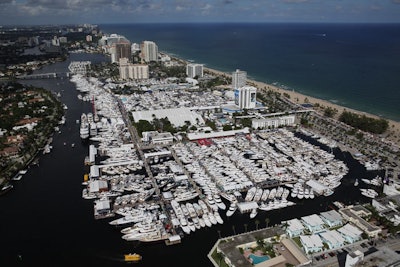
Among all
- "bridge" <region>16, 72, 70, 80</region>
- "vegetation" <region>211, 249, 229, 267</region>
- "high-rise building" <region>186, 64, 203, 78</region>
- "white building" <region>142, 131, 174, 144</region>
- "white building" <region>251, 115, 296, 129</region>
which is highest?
"high-rise building" <region>186, 64, 203, 78</region>

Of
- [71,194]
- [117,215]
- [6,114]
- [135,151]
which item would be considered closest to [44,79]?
[6,114]

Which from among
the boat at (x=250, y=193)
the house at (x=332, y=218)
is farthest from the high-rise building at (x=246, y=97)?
the house at (x=332, y=218)

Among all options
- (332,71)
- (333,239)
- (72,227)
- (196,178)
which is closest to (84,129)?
(196,178)

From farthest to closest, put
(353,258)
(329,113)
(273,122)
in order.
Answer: (329,113)
(273,122)
(353,258)

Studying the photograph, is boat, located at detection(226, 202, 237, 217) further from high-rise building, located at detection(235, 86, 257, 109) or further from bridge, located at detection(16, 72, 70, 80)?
bridge, located at detection(16, 72, 70, 80)

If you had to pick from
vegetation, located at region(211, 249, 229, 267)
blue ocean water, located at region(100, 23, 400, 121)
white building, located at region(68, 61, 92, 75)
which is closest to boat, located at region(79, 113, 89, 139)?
vegetation, located at region(211, 249, 229, 267)

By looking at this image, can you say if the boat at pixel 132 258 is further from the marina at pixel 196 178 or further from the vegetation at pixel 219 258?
the vegetation at pixel 219 258

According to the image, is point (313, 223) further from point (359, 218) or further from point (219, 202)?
point (219, 202)

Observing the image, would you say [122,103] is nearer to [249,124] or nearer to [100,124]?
[100,124]
